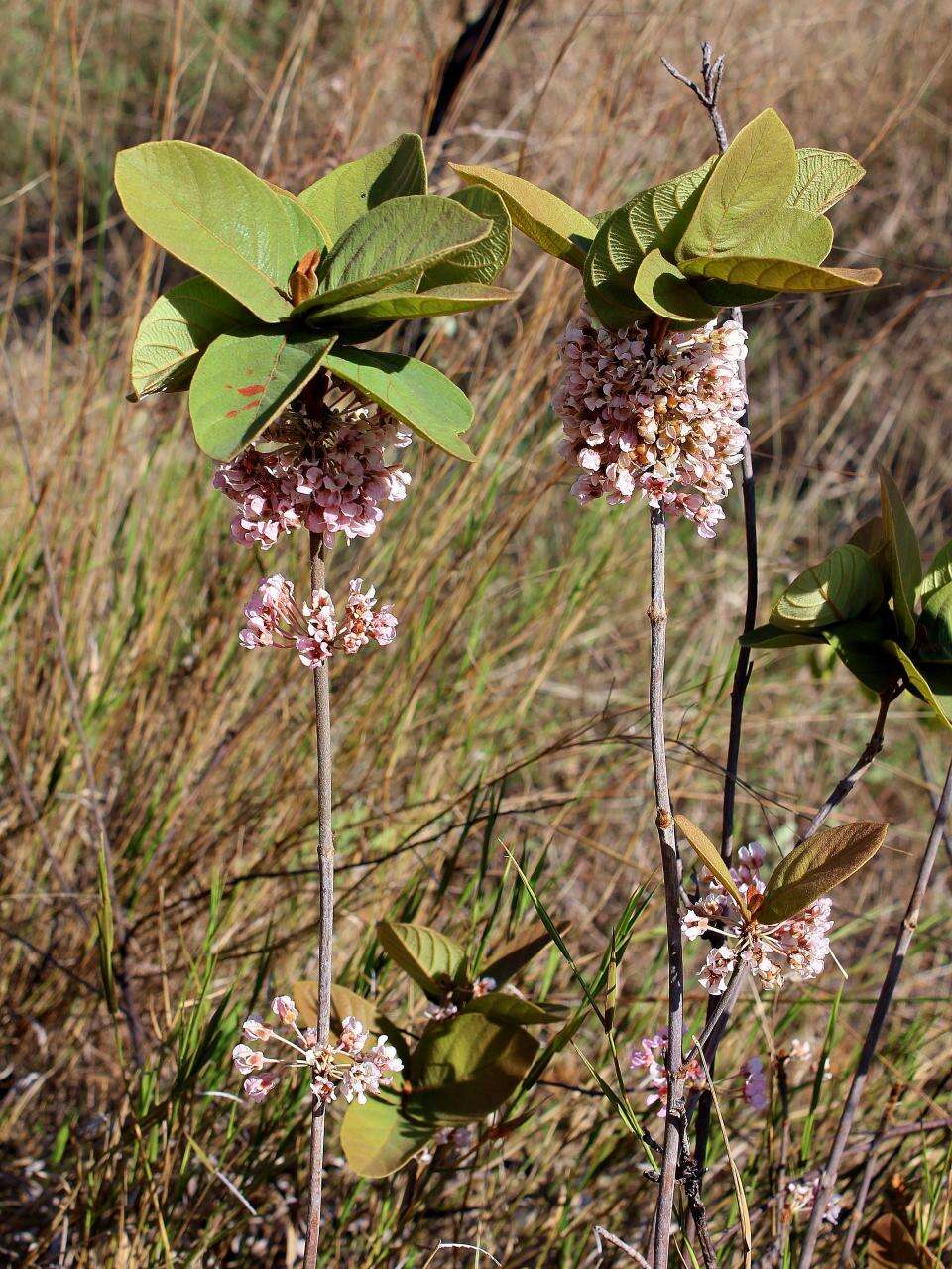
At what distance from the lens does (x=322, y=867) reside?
61cm

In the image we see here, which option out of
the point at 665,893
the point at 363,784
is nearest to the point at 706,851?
the point at 665,893

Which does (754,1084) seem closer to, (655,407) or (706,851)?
(706,851)

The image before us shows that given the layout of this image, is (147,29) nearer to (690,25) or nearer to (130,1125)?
(690,25)

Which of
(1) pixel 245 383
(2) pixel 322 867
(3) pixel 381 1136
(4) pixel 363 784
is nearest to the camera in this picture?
(1) pixel 245 383

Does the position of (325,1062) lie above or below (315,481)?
below

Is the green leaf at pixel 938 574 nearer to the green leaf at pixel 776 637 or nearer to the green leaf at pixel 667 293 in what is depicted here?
the green leaf at pixel 776 637

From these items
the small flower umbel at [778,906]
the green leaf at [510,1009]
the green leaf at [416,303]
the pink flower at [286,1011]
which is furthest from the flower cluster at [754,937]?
the green leaf at [416,303]

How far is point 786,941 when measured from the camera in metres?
0.64

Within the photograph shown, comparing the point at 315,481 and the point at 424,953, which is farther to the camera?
the point at 424,953

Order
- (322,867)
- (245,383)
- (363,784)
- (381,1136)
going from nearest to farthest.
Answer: (245,383), (322,867), (381,1136), (363,784)

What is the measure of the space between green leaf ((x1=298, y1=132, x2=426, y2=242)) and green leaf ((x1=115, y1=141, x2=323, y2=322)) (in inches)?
2.2

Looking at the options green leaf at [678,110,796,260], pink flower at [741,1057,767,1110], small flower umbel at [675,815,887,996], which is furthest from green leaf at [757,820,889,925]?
green leaf at [678,110,796,260]

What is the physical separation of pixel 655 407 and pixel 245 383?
8.3 inches

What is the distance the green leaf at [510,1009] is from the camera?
0.69 metres
